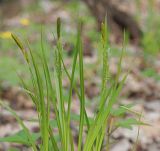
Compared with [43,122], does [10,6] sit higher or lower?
lower

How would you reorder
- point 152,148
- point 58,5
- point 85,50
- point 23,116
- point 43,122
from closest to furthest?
1. point 43,122
2. point 152,148
3. point 23,116
4. point 85,50
5. point 58,5

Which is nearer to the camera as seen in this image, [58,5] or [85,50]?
[85,50]

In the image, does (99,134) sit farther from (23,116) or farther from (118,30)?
(118,30)

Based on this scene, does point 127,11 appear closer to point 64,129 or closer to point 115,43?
point 115,43

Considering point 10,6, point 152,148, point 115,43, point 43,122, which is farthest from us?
point 10,6

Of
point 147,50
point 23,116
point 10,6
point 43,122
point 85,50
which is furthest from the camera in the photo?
point 10,6

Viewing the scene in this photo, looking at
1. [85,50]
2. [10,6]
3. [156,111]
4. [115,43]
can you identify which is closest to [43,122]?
[156,111]

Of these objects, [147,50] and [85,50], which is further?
[85,50]

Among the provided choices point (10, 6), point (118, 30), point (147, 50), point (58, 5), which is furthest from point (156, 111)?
point (10, 6)

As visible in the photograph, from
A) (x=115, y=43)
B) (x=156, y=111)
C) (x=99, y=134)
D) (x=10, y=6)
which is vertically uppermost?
(x=99, y=134)
